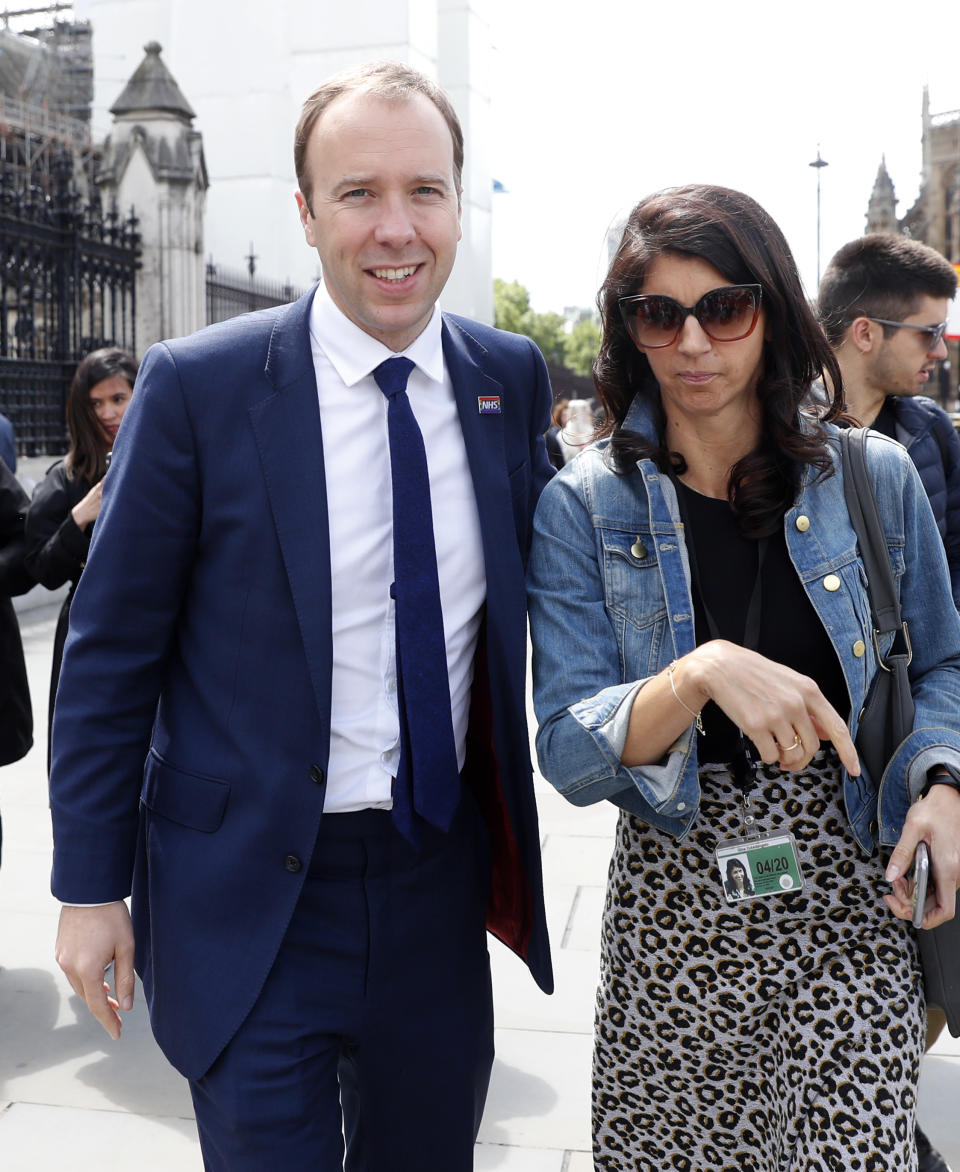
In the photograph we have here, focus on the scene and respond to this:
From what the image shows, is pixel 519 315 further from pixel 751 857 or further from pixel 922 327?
pixel 751 857

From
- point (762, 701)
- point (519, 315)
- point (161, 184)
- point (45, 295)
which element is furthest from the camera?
point (519, 315)

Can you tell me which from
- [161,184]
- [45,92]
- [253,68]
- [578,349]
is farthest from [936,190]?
[161,184]

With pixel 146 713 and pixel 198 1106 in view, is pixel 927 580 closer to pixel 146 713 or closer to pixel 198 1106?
pixel 146 713

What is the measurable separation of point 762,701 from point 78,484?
11.2 ft

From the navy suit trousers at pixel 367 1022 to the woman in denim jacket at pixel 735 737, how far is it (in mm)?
264

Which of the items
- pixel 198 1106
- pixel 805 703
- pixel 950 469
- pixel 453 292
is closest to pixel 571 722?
pixel 805 703

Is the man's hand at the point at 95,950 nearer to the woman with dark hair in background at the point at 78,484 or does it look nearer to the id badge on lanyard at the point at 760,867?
the id badge on lanyard at the point at 760,867

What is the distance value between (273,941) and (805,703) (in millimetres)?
940

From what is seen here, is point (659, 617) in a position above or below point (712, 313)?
below

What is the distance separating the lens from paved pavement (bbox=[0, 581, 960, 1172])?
11.3 ft

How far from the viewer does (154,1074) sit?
387cm

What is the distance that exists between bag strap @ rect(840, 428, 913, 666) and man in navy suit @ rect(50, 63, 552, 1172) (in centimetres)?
58

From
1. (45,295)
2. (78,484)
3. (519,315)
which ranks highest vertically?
(519,315)

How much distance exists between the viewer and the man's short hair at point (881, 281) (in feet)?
12.1
